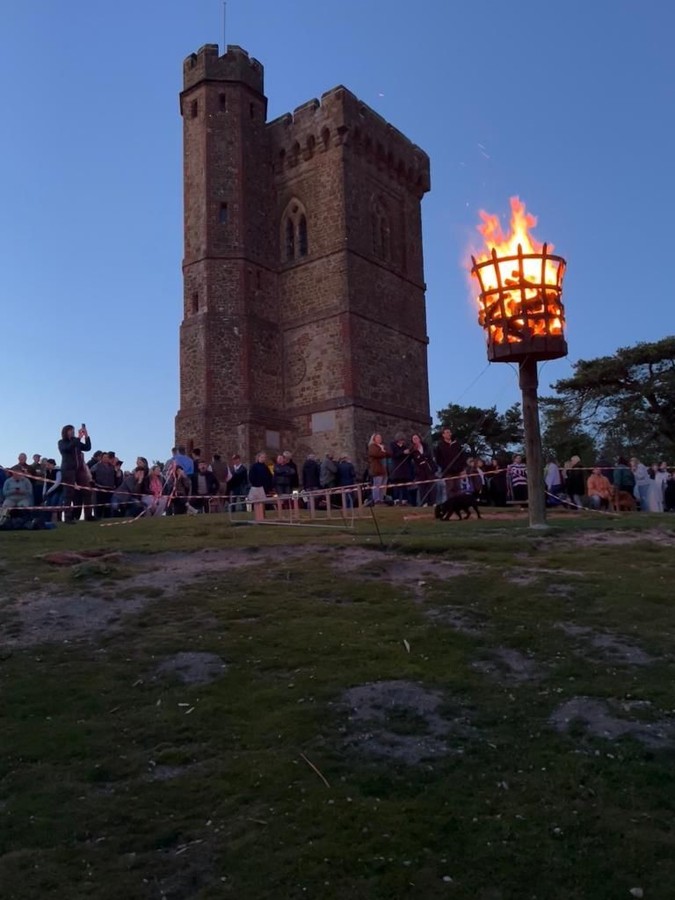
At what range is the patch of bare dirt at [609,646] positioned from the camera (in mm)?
6820

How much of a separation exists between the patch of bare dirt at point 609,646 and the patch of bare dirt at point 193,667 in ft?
9.42

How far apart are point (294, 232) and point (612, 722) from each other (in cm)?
3467

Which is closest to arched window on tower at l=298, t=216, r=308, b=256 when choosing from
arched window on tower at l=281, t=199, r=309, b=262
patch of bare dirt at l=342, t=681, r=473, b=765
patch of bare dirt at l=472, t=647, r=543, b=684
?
arched window on tower at l=281, t=199, r=309, b=262

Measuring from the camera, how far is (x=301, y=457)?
35469 mm

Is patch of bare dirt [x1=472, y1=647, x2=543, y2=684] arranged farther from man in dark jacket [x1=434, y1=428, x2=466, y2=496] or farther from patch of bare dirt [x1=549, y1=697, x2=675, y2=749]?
man in dark jacket [x1=434, y1=428, x2=466, y2=496]

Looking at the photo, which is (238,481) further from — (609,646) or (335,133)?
(335,133)

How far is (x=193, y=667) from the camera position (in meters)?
6.73

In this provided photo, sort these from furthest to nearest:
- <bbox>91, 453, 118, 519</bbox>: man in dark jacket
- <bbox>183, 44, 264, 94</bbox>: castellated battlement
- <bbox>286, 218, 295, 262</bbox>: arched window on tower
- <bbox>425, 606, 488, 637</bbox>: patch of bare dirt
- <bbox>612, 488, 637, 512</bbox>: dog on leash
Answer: <bbox>286, 218, 295, 262</bbox>: arched window on tower, <bbox>183, 44, 264, 94</bbox>: castellated battlement, <bbox>91, 453, 118, 519</bbox>: man in dark jacket, <bbox>612, 488, 637, 512</bbox>: dog on leash, <bbox>425, 606, 488, 637</bbox>: patch of bare dirt

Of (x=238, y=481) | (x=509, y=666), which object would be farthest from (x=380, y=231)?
(x=509, y=666)

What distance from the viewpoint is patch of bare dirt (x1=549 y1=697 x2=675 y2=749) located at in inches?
217

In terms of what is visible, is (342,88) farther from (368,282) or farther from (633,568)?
(633,568)

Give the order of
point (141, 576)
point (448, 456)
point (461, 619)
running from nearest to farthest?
point (461, 619)
point (141, 576)
point (448, 456)

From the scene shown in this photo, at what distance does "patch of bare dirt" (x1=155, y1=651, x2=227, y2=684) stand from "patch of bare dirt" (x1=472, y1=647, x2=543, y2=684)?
6.50 ft

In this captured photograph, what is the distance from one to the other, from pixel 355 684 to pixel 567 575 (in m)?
3.78
